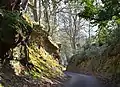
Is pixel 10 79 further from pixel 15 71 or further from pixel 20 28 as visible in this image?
pixel 20 28

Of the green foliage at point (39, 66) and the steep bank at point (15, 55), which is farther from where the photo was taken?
the green foliage at point (39, 66)

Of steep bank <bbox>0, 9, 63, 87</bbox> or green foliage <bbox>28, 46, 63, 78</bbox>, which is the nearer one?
steep bank <bbox>0, 9, 63, 87</bbox>

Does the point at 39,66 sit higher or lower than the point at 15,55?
lower

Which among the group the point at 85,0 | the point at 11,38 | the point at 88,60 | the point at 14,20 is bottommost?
the point at 88,60

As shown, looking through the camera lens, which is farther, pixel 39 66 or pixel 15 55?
pixel 39 66

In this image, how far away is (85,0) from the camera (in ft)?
46.9

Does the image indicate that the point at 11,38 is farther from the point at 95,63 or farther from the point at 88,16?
the point at 95,63

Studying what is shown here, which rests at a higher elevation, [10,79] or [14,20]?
[14,20]

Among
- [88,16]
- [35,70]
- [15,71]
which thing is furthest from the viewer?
[88,16]

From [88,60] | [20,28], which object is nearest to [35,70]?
[20,28]

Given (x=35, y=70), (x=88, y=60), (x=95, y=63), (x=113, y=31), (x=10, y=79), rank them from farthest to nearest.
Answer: (x=88, y=60)
(x=95, y=63)
(x=113, y=31)
(x=35, y=70)
(x=10, y=79)

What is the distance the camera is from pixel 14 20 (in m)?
8.80

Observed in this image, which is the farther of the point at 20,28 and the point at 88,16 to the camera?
the point at 88,16

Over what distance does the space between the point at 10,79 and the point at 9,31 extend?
181cm
